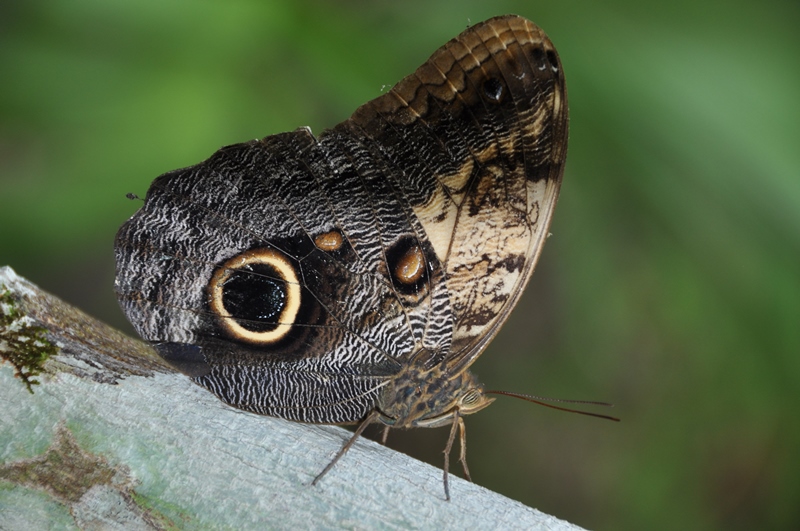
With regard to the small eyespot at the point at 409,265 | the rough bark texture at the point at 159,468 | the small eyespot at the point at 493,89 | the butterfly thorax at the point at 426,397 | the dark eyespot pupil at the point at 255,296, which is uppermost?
the small eyespot at the point at 493,89

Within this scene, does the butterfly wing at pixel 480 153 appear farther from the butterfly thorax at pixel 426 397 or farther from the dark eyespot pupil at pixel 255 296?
the dark eyespot pupil at pixel 255 296

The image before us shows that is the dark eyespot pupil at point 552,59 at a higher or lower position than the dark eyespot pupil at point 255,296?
higher

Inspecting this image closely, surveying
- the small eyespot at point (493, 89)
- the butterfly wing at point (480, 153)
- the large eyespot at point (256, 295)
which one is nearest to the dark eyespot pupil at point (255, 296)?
the large eyespot at point (256, 295)

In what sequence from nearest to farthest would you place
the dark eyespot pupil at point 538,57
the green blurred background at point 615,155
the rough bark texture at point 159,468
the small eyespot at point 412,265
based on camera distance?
the rough bark texture at point 159,468 < the dark eyespot pupil at point 538,57 < the small eyespot at point 412,265 < the green blurred background at point 615,155

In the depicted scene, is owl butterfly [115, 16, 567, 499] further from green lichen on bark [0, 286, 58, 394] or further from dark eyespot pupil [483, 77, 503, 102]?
green lichen on bark [0, 286, 58, 394]

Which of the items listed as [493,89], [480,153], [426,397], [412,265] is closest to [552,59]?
[493,89]

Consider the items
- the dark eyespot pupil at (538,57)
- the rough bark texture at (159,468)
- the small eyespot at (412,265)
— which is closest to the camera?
the rough bark texture at (159,468)

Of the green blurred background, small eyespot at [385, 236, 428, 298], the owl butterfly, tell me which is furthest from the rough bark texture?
the green blurred background
